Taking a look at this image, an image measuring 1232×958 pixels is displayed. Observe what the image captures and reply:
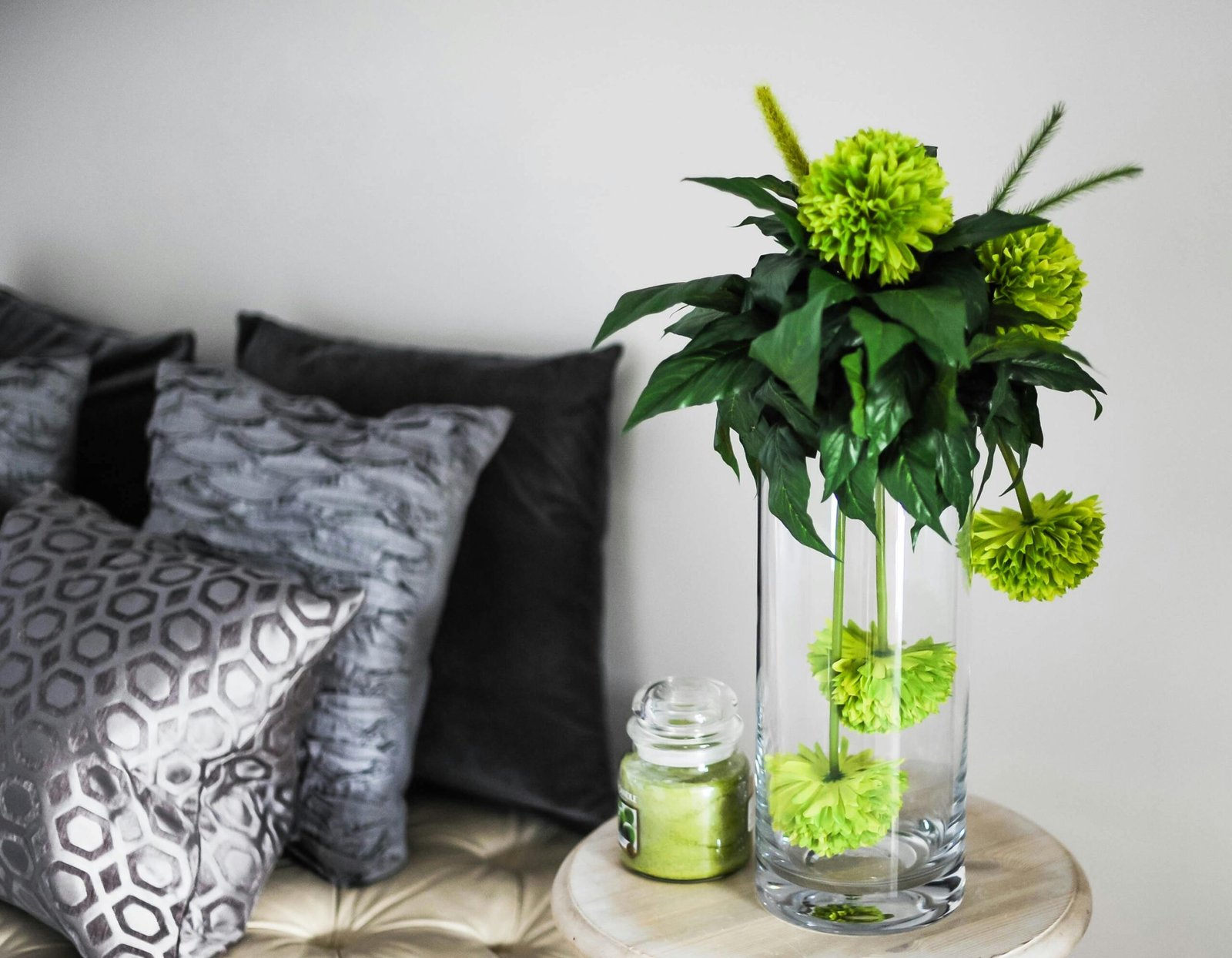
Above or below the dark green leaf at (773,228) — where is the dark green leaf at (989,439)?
below

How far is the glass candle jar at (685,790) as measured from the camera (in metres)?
0.97

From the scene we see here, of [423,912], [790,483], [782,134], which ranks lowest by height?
[423,912]

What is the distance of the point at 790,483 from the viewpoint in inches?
32.1

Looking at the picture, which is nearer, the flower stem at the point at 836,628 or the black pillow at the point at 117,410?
the flower stem at the point at 836,628

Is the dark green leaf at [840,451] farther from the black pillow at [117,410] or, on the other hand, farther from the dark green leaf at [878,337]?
the black pillow at [117,410]

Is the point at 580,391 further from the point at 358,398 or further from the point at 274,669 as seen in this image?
the point at 274,669

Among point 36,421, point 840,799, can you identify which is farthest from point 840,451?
point 36,421

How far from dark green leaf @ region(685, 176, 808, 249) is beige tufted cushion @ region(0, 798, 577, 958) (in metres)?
0.77

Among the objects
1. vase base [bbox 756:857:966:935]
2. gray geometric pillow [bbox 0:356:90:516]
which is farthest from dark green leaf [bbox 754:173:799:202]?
gray geometric pillow [bbox 0:356:90:516]

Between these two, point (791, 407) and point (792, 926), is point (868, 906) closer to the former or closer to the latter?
point (792, 926)

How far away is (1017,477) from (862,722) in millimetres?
211

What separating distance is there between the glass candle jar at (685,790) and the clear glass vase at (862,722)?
7 centimetres

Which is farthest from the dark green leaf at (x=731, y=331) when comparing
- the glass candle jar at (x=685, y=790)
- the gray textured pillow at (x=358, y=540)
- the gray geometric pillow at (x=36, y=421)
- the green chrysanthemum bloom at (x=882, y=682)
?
the gray geometric pillow at (x=36, y=421)

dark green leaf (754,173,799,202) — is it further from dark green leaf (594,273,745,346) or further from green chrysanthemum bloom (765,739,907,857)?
green chrysanthemum bloom (765,739,907,857)
